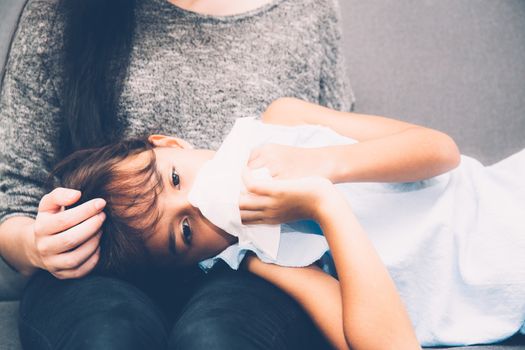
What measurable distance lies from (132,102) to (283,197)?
A: 0.46 m

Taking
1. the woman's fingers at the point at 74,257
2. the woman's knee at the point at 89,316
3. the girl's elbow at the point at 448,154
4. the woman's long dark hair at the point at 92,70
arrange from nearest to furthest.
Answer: the woman's knee at the point at 89,316
the woman's fingers at the point at 74,257
the girl's elbow at the point at 448,154
the woman's long dark hair at the point at 92,70

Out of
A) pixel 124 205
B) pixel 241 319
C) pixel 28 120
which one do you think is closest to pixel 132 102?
pixel 28 120

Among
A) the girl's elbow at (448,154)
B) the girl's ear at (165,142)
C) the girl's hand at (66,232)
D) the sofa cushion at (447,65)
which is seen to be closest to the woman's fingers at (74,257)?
the girl's hand at (66,232)

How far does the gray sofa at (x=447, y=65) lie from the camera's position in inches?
49.1

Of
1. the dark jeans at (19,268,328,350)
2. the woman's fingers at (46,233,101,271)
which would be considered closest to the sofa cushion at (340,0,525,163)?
the dark jeans at (19,268,328,350)

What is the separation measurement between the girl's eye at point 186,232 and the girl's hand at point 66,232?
0.46ft

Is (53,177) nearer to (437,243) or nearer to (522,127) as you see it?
(437,243)

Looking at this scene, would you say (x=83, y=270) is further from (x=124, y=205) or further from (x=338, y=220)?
(x=338, y=220)

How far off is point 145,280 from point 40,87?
45cm

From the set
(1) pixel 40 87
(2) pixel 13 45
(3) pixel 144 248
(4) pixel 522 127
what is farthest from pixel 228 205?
(4) pixel 522 127

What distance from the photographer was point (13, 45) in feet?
3.35

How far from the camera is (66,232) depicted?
29.2 inches

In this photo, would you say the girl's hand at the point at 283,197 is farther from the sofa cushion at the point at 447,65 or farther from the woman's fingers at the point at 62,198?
the sofa cushion at the point at 447,65

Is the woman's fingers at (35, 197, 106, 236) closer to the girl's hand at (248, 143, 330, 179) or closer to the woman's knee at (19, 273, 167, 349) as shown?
the woman's knee at (19, 273, 167, 349)
